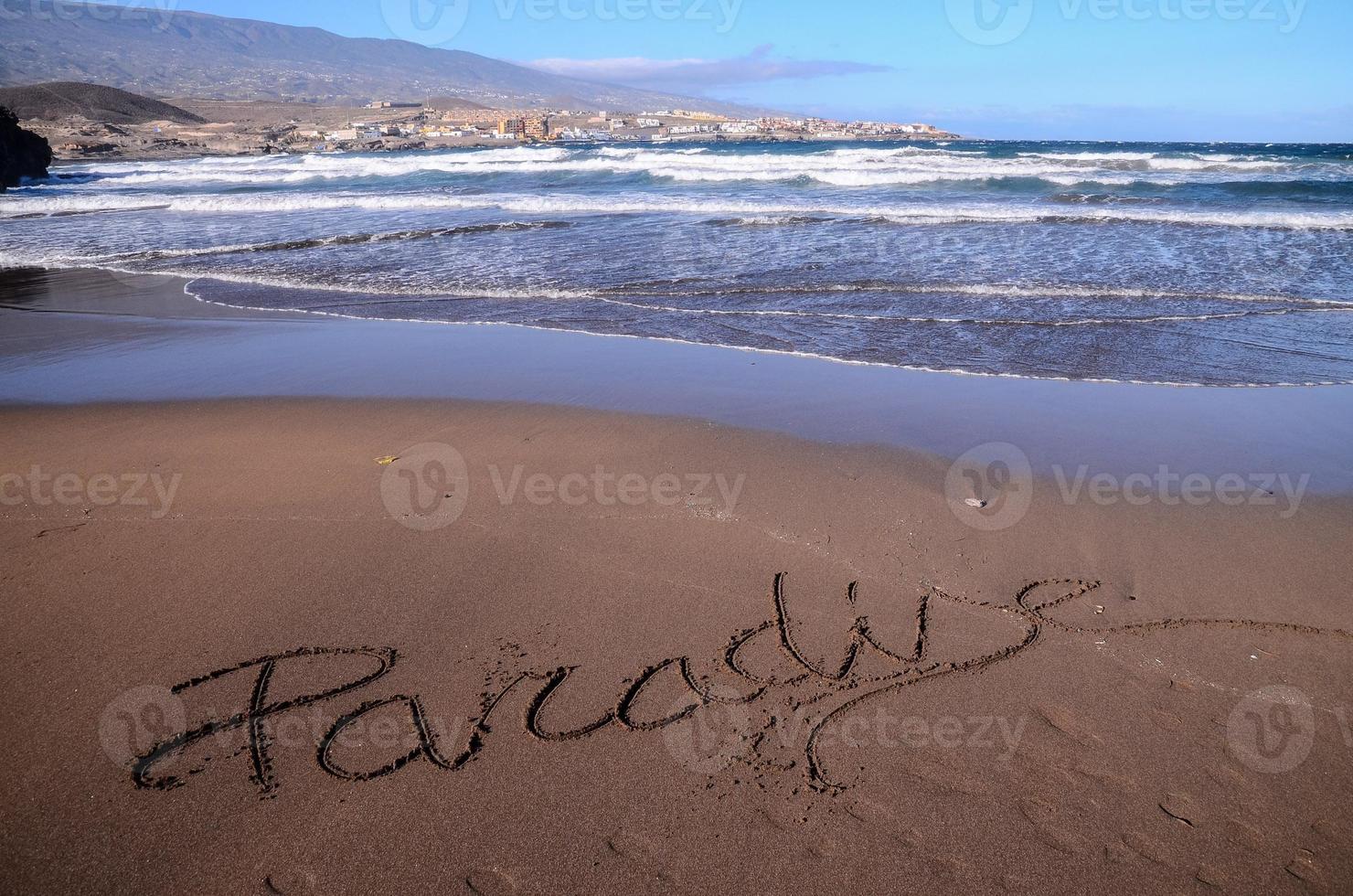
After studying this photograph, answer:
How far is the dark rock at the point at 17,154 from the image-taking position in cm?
3431

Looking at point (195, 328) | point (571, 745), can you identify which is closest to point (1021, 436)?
point (571, 745)

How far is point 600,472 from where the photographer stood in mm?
5105

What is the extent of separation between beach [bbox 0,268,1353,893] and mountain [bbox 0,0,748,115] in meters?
125

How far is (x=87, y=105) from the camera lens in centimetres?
6738

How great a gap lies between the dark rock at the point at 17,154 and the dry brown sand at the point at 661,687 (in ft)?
135

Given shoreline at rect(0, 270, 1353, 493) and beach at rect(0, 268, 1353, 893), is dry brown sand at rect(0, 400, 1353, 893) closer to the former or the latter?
beach at rect(0, 268, 1353, 893)

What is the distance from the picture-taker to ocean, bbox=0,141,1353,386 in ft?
27.3

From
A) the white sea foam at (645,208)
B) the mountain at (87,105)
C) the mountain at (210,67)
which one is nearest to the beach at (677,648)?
the white sea foam at (645,208)

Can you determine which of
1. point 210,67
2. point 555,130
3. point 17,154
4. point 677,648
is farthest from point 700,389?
point 210,67

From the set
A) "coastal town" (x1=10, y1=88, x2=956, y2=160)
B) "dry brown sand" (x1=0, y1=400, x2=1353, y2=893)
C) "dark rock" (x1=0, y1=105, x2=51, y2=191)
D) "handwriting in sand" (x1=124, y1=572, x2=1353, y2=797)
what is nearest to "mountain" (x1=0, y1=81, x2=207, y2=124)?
"coastal town" (x1=10, y1=88, x2=956, y2=160)

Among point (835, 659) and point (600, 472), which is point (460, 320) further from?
point (835, 659)

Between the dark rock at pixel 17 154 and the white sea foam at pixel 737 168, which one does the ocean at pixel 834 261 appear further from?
the dark rock at pixel 17 154

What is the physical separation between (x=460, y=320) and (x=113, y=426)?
4194mm

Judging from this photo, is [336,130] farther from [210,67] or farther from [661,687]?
[210,67]
